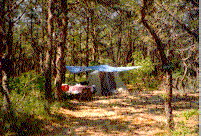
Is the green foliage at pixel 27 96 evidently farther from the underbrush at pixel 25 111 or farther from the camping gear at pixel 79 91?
the camping gear at pixel 79 91

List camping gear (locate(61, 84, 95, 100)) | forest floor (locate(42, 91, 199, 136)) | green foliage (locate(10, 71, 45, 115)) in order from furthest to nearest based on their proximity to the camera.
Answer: camping gear (locate(61, 84, 95, 100)) → green foliage (locate(10, 71, 45, 115)) → forest floor (locate(42, 91, 199, 136))

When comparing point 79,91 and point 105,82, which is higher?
point 105,82

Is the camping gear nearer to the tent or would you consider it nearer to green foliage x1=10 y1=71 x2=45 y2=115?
the tent

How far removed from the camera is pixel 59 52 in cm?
690

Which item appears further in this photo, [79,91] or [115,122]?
[79,91]

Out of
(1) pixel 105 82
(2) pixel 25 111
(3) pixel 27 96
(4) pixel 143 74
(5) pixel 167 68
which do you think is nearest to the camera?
(5) pixel 167 68

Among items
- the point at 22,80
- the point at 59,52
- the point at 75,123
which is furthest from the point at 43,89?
the point at 75,123

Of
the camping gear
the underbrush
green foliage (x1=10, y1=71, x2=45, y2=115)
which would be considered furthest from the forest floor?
the camping gear

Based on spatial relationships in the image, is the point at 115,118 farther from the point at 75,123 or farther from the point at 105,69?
the point at 105,69

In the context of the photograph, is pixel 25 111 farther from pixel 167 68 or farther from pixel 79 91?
pixel 79 91

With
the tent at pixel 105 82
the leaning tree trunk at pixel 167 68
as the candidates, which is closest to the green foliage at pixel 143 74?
the tent at pixel 105 82

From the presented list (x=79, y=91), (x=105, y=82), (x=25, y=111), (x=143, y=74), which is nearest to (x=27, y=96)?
(x=25, y=111)

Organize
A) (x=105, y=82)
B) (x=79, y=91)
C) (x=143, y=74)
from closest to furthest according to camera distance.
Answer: (x=79, y=91)
(x=105, y=82)
(x=143, y=74)

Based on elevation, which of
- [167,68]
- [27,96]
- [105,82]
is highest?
[167,68]
